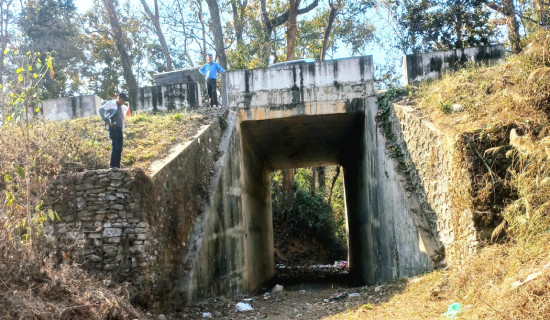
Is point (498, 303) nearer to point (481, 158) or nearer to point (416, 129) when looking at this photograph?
point (481, 158)

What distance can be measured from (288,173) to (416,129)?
1076 centimetres

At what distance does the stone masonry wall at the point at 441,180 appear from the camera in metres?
5.80

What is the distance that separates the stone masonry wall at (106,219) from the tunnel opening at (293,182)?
4.75 metres

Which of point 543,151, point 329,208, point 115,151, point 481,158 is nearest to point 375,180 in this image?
point 481,158

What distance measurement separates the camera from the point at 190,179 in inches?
303

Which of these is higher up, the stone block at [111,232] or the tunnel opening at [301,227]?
the stone block at [111,232]

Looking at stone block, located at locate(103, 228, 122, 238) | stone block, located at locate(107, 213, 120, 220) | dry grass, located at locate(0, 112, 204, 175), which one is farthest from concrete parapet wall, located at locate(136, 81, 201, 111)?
stone block, located at locate(103, 228, 122, 238)

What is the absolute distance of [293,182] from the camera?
60.8 ft

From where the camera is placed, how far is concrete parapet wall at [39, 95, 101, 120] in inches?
450

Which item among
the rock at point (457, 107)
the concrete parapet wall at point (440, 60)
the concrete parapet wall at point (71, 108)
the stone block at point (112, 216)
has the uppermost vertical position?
the concrete parapet wall at point (440, 60)

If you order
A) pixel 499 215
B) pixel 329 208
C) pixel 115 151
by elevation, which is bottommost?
pixel 329 208

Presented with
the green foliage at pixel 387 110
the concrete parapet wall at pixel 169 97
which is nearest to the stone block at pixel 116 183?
the green foliage at pixel 387 110

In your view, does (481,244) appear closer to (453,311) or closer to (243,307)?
(453,311)

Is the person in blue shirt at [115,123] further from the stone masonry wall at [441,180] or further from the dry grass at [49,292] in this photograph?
the stone masonry wall at [441,180]
